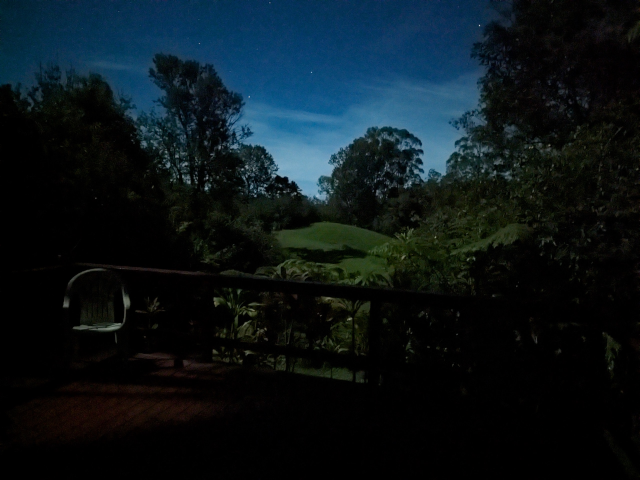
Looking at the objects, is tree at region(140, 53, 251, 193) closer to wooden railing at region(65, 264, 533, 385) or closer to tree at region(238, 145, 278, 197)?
tree at region(238, 145, 278, 197)

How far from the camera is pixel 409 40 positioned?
6.85 meters

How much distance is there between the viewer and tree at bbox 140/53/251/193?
12.6 meters

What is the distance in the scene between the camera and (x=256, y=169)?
1517cm

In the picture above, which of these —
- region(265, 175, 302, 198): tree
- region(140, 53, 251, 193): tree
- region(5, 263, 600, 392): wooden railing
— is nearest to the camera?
region(5, 263, 600, 392): wooden railing

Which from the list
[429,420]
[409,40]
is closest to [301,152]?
[409,40]

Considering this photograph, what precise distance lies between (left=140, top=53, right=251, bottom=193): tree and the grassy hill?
3.22 meters

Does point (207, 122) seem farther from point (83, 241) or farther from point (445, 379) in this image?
point (445, 379)

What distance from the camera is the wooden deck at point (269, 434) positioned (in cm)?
213

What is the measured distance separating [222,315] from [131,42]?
291 inches

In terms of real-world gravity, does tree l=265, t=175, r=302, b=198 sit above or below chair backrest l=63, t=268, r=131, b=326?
above

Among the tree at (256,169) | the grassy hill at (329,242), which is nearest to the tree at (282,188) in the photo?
the tree at (256,169)

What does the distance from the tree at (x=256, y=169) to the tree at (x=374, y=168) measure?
91.2 inches

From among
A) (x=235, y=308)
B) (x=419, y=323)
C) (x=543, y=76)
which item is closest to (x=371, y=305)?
(x=419, y=323)

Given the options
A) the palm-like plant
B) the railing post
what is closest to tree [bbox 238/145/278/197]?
the palm-like plant
